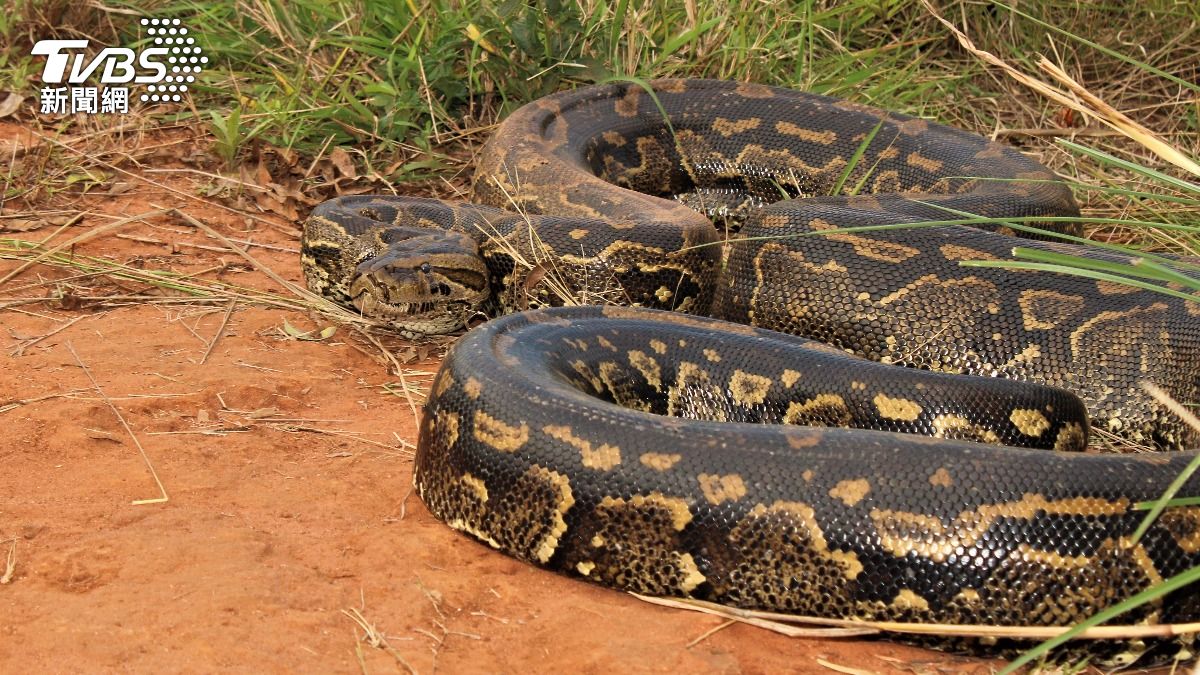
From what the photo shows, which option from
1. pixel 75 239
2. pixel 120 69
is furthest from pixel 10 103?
pixel 75 239

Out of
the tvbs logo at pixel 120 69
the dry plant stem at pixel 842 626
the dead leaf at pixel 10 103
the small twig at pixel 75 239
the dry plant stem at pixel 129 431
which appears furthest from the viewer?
the tvbs logo at pixel 120 69

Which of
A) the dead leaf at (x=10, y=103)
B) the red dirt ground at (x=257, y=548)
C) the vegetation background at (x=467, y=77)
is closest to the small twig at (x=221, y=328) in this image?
the red dirt ground at (x=257, y=548)

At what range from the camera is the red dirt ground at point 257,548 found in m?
4.57

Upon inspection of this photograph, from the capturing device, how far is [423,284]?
7.99 meters

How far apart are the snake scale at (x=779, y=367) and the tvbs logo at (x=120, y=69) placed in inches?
127

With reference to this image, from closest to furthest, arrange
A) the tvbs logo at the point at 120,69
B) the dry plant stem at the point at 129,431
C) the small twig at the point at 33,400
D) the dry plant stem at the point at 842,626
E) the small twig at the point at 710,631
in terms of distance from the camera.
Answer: the dry plant stem at the point at 842,626 < the small twig at the point at 710,631 < the dry plant stem at the point at 129,431 < the small twig at the point at 33,400 < the tvbs logo at the point at 120,69

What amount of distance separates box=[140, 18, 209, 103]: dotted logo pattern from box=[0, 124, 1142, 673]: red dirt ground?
→ 419 centimetres

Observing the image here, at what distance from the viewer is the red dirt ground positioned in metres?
4.57

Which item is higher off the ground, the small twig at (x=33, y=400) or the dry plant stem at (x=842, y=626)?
the dry plant stem at (x=842, y=626)

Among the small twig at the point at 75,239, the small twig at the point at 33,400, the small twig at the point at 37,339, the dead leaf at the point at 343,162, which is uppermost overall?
the dead leaf at the point at 343,162

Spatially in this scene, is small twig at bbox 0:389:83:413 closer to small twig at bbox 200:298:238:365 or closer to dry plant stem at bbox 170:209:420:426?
small twig at bbox 200:298:238:365

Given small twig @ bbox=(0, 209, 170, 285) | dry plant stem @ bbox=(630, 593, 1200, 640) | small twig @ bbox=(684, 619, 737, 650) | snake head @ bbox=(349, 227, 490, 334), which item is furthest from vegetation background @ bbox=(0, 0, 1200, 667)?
small twig @ bbox=(684, 619, 737, 650)

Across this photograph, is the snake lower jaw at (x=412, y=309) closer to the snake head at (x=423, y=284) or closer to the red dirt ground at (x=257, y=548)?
the snake head at (x=423, y=284)

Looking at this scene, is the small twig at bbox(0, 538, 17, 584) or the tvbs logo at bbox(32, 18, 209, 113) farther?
the tvbs logo at bbox(32, 18, 209, 113)
